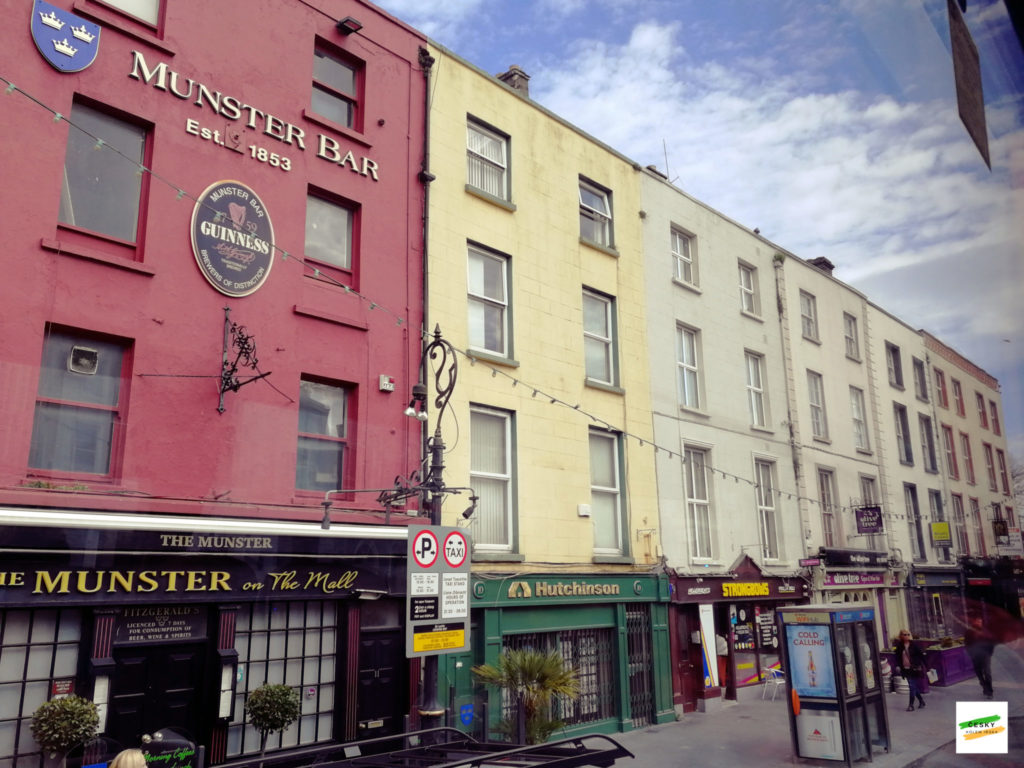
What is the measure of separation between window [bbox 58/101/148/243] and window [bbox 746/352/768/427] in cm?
1553

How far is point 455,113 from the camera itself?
15.6 metres

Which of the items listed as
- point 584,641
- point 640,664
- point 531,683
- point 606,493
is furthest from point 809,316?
point 531,683

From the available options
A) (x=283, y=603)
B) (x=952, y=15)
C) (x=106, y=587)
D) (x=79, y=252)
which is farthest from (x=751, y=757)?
(x=952, y=15)

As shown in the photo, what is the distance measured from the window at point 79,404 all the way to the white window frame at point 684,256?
13770 mm

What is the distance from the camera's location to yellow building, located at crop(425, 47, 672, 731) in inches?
564

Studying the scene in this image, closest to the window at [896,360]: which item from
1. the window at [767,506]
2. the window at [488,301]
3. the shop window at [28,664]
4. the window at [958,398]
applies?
the window at [958,398]

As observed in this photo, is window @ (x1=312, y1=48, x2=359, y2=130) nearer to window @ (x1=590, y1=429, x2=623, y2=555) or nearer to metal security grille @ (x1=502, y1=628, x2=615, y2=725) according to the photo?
window @ (x1=590, y1=429, x2=623, y2=555)

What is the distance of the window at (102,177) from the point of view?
10359 millimetres

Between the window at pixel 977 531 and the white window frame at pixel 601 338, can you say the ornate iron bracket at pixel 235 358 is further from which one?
the window at pixel 977 531

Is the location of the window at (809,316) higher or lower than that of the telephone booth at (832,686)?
higher

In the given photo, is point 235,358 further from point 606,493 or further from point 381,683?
point 606,493

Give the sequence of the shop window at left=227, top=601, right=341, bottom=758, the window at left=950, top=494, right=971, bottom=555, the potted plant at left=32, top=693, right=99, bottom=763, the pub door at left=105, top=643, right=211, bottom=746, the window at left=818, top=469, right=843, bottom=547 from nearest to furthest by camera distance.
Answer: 1. the window at left=950, top=494, right=971, bottom=555
2. the potted plant at left=32, top=693, right=99, bottom=763
3. the pub door at left=105, top=643, right=211, bottom=746
4. the shop window at left=227, top=601, right=341, bottom=758
5. the window at left=818, top=469, right=843, bottom=547

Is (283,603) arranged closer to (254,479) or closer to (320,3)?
(254,479)

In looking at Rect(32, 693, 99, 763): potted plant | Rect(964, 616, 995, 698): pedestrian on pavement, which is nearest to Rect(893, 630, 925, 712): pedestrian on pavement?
Rect(32, 693, 99, 763): potted plant
